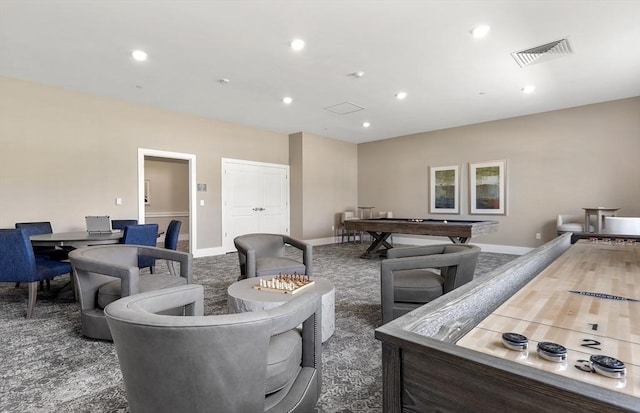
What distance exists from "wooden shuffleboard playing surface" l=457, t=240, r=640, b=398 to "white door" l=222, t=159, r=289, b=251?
6295 millimetres

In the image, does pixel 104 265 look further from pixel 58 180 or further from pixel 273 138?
pixel 273 138

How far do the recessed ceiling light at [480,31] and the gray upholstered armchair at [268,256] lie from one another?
2.86m

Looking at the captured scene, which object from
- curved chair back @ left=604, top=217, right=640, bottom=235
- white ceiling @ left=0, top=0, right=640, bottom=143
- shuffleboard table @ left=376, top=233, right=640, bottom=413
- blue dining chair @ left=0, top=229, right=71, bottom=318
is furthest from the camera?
curved chair back @ left=604, top=217, right=640, bottom=235

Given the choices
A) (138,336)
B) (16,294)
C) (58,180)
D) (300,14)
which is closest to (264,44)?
(300,14)

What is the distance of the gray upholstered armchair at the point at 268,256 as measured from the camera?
3.11m

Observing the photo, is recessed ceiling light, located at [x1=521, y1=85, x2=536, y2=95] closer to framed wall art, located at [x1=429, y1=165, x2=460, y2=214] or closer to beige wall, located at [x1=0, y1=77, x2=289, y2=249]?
framed wall art, located at [x1=429, y1=165, x2=460, y2=214]

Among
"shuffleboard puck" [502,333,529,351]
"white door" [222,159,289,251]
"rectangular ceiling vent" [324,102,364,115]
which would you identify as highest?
"rectangular ceiling vent" [324,102,364,115]

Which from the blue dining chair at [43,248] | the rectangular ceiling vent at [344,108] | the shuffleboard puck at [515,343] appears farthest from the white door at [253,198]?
the shuffleboard puck at [515,343]

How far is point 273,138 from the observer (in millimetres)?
7965

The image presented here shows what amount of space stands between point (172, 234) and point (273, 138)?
14.0ft

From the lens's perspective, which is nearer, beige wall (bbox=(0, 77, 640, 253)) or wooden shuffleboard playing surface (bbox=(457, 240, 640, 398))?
wooden shuffleboard playing surface (bbox=(457, 240, 640, 398))

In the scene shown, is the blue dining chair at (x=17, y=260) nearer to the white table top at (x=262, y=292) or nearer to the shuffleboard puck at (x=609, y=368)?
the white table top at (x=262, y=292)

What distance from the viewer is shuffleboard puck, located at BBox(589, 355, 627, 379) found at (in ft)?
2.06

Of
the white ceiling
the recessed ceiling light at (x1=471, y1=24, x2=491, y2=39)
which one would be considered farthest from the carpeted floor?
the recessed ceiling light at (x1=471, y1=24, x2=491, y2=39)
